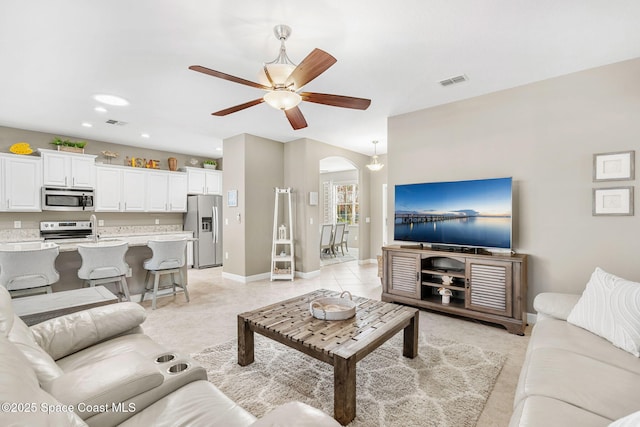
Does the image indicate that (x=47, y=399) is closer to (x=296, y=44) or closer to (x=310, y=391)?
(x=310, y=391)

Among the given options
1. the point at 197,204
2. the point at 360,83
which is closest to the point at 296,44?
the point at 360,83

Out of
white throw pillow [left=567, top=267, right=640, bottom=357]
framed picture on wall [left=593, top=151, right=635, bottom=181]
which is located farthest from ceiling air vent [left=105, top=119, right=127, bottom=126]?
framed picture on wall [left=593, top=151, right=635, bottom=181]

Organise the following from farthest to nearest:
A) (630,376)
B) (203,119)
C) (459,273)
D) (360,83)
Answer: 1. (203,119)
2. (459,273)
3. (360,83)
4. (630,376)

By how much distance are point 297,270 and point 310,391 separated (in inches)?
146

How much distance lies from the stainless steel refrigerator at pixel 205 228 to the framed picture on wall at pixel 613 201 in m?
6.36

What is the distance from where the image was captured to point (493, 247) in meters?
3.22

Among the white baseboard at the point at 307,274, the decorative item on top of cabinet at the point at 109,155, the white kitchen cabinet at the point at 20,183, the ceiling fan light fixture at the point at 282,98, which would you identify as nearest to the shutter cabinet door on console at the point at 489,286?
the ceiling fan light fixture at the point at 282,98

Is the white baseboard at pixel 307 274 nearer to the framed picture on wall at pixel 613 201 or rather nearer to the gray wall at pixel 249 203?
the gray wall at pixel 249 203

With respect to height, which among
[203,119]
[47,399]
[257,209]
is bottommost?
[47,399]

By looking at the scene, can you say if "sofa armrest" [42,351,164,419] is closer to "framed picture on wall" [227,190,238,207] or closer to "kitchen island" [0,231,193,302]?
"kitchen island" [0,231,193,302]

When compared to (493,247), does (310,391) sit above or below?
below

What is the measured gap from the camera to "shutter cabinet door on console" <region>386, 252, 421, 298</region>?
144 inches

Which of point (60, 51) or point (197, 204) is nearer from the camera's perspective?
point (60, 51)

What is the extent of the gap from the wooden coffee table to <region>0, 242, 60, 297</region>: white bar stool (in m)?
2.25
